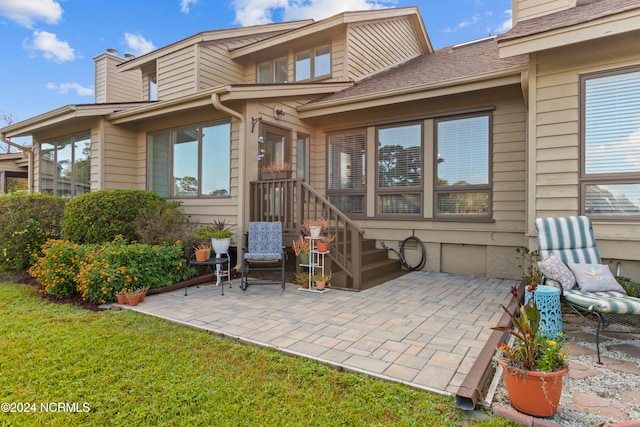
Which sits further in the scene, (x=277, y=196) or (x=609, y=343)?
(x=277, y=196)

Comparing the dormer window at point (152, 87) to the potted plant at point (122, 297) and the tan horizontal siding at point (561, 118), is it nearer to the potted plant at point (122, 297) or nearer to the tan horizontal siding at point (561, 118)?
the potted plant at point (122, 297)

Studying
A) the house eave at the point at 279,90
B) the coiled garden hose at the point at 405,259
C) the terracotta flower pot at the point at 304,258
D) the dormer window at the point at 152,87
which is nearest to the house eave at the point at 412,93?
the house eave at the point at 279,90

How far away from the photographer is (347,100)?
21.5ft

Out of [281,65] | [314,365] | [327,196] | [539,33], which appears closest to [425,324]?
[314,365]

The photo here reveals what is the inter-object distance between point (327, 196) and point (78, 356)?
5.34 m

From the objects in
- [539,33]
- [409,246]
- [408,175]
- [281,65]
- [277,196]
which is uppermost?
[281,65]

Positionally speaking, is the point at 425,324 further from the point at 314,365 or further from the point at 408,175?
the point at 408,175

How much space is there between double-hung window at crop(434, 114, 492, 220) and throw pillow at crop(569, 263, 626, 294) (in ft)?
7.48

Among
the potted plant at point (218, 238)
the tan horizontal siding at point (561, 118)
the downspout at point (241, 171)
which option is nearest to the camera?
the tan horizontal siding at point (561, 118)

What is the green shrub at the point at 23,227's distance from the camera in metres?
6.10

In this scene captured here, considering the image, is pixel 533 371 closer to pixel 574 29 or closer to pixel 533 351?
pixel 533 351

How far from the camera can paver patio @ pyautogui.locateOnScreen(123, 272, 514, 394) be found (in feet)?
8.68

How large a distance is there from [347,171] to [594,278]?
15.2 feet

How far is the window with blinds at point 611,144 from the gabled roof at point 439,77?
116 cm
